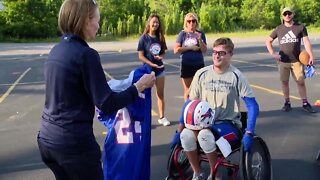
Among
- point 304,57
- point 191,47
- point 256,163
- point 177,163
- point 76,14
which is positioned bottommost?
point 177,163

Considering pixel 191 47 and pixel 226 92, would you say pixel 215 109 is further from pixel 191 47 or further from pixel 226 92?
pixel 191 47

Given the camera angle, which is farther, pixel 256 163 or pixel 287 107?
pixel 287 107

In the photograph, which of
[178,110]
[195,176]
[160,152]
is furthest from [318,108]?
[195,176]

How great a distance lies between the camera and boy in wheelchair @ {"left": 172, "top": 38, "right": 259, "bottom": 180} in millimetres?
3938

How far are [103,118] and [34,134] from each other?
12.5 feet

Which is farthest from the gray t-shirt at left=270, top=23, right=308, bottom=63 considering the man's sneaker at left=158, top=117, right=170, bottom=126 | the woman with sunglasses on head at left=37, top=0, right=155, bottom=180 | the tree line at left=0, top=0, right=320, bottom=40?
the tree line at left=0, top=0, right=320, bottom=40

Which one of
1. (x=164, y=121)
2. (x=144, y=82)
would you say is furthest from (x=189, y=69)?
(x=144, y=82)

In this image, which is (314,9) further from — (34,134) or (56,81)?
(56,81)

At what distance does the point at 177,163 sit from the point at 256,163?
0.78 m

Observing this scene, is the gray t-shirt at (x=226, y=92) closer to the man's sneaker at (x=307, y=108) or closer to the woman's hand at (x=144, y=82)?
the woman's hand at (x=144, y=82)

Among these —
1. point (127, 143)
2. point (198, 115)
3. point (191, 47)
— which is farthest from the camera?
point (191, 47)

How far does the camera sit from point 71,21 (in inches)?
91.0

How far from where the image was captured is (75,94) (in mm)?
2318

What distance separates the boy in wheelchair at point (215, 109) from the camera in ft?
12.9
